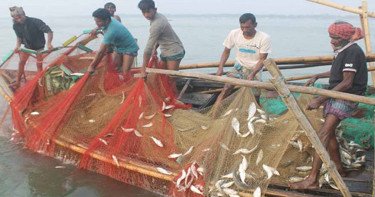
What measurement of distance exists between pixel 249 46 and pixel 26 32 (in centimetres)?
519

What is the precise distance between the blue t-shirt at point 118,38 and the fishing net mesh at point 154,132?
35cm

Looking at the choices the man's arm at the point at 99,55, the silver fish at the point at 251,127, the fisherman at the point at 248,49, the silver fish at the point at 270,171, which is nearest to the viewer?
the silver fish at the point at 270,171

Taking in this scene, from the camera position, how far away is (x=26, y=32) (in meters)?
8.02

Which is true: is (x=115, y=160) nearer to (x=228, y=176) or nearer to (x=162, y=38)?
(x=228, y=176)

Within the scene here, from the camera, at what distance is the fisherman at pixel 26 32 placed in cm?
770

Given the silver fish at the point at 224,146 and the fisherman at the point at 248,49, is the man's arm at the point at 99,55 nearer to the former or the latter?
the fisherman at the point at 248,49

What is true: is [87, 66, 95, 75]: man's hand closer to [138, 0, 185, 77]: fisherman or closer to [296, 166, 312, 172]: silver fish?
[138, 0, 185, 77]: fisherman

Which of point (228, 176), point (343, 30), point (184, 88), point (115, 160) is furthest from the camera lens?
point (184, 88)

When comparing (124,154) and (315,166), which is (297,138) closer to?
(315,166)

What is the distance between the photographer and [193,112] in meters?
5.70

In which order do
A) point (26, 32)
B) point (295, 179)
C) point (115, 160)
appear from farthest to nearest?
point (26, 32), point (115, 160), point (295, 179)

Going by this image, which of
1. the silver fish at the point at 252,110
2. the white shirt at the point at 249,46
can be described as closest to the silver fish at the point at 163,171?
the silver fish at the point at 252,110

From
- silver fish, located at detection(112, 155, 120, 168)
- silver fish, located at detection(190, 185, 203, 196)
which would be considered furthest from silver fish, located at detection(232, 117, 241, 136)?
silver fish, located at detection(112, 155, 120, 168)

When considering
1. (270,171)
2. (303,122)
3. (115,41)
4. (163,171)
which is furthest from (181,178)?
(115,41)
